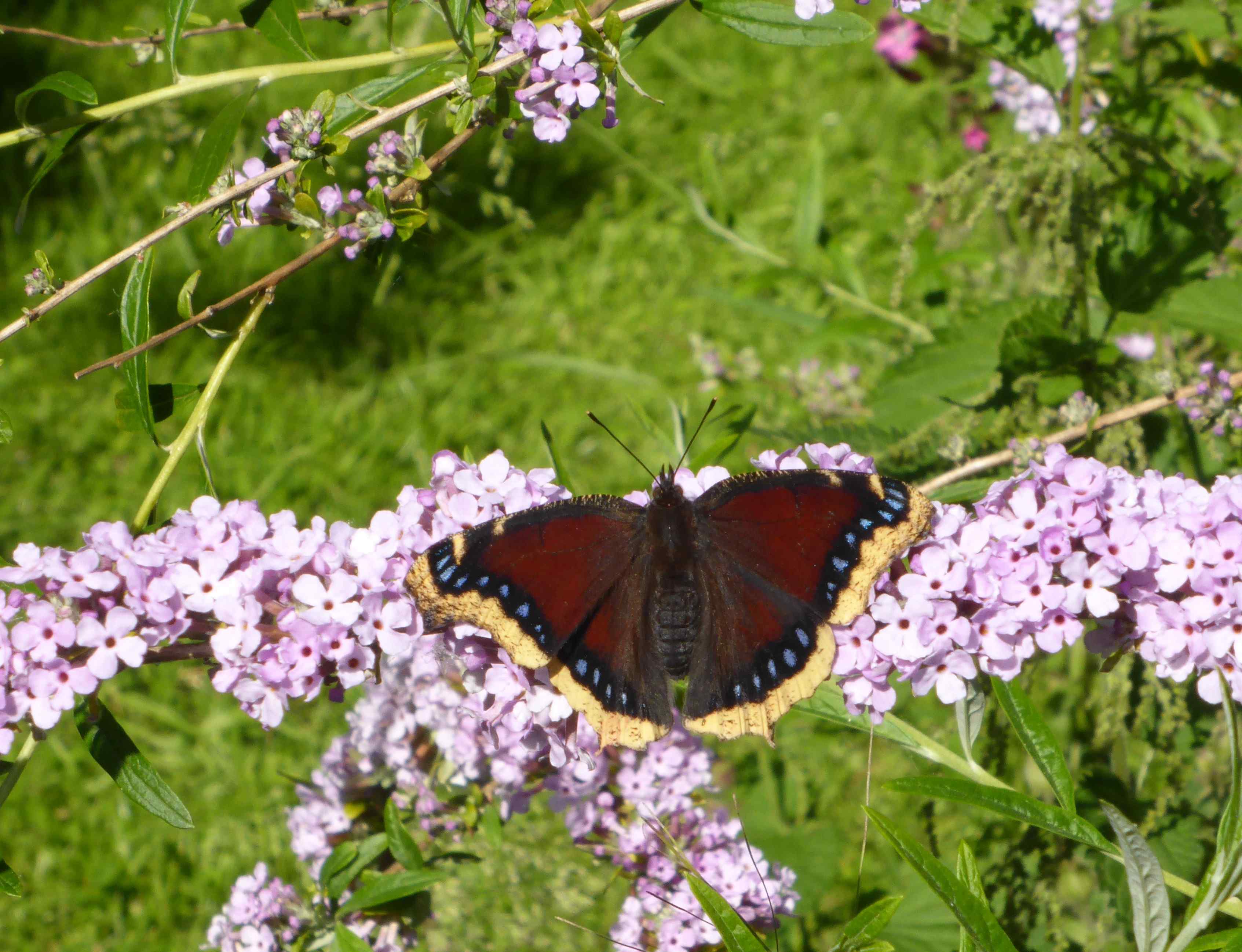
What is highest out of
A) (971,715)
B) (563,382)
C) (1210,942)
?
(971,715)

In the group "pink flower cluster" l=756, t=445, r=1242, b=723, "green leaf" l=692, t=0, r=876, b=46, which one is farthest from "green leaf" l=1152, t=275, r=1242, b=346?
"green leaf" l=692, t=0, r=876, b=46

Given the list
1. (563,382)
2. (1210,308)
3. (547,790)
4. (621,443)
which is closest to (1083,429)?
(1210,308)

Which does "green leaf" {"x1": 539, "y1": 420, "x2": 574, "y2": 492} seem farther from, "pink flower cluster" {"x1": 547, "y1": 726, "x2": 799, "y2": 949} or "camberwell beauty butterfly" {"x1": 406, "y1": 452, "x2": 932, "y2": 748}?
"pink flower cluster" {"x1": 547, "y1": 726, "x2": 799, "y2": 949}

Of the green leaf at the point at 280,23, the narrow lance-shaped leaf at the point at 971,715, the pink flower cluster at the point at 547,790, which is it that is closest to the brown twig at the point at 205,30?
the green leaf at the point at 280,23

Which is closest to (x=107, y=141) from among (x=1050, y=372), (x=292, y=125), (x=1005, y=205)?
(x=292, y=125)

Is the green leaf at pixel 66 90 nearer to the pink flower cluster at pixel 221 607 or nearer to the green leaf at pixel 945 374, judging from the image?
the pink flower cluster at pixel 221 607

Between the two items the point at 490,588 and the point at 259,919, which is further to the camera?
the point at 259,919

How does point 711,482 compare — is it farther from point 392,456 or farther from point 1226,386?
point 392,456

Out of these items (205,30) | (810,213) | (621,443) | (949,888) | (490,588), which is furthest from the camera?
(810,213)

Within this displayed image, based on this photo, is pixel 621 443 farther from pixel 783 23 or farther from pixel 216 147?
pixel 216 147
